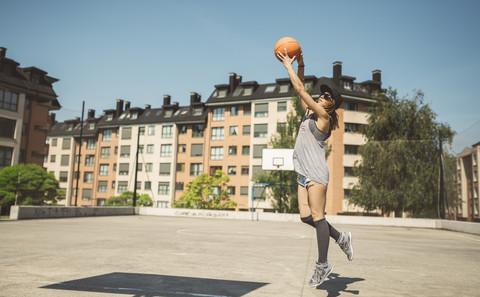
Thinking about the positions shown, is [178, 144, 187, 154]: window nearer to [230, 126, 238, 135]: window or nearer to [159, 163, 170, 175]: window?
[159, 163, 170, 175]: window

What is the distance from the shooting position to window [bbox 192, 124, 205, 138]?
2183 inches

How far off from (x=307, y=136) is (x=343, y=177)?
42.2 m

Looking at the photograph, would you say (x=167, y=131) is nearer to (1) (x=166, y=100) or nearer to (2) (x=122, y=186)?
(1) (x=166, y=100)

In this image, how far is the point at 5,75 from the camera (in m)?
37.7

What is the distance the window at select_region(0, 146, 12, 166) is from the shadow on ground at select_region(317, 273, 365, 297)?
3992 cm

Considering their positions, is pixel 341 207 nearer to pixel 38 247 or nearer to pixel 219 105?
pixel 219 105

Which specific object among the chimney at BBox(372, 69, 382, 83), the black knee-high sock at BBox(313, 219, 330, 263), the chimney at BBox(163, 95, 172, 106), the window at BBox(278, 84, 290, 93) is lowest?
the black knee-high sock at BBox(313, 219, 330, 263)

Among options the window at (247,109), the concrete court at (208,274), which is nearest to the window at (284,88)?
the window at (247,109)

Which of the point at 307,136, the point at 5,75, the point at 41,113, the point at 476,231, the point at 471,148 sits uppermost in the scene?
the point at 5,75

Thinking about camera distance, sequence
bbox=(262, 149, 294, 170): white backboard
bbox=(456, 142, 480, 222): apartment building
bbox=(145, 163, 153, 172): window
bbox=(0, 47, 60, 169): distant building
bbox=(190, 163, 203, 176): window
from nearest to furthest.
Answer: bbox=(456, 142, 480, 222): apartment building < bbox=(262, 149, 294, 170): white backboard < bbox=(0, 47, 60, 169): distant building < bbox=(190, 163, 203, 176): window < bbox=(145, 163, 153, 172): window

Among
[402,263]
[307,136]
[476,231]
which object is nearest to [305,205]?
[307,136]

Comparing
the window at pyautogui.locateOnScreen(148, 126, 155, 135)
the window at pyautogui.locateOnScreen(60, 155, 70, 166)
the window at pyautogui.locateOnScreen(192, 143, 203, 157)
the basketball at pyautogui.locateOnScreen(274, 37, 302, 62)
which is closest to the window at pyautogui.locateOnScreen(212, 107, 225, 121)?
the window at pyautogui.locateOnScreen(192, 143, 203, 157)

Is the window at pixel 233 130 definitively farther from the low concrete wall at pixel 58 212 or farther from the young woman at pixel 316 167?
the young woman at pixel 316 167

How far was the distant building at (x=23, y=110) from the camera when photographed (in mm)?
36969
